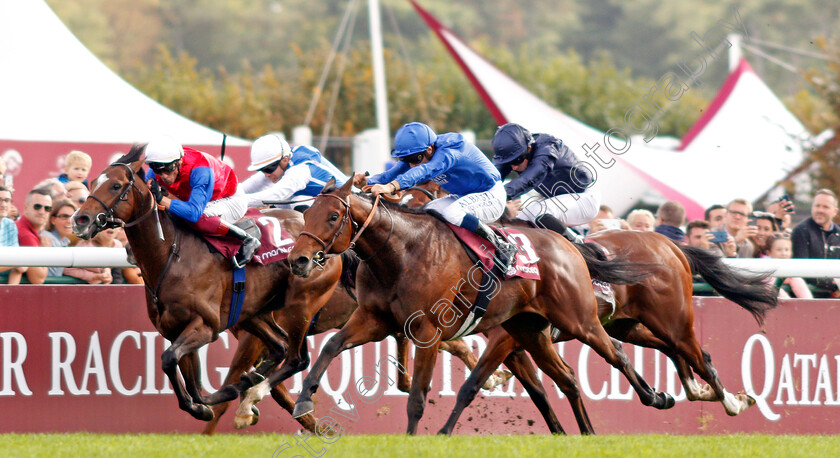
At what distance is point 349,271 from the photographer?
25.6 ft

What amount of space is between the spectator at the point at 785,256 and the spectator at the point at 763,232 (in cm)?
4

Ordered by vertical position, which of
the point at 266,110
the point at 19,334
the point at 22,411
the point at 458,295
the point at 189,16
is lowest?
the point at 22,411

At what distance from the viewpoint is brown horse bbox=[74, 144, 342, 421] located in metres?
6.59

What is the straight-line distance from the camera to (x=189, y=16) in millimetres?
59875

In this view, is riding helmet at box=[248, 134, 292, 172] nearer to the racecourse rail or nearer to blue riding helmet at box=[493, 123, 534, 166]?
the racecourse rail

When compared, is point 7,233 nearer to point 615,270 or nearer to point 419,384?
point 419,384

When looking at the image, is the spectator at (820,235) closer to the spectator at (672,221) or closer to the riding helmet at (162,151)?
the spectator at (672,221)

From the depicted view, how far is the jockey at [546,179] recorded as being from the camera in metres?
7.74

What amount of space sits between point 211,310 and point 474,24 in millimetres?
58024

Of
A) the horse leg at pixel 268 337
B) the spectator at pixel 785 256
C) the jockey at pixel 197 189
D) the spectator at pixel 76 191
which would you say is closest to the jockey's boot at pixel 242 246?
the jockey at pixel 197 189

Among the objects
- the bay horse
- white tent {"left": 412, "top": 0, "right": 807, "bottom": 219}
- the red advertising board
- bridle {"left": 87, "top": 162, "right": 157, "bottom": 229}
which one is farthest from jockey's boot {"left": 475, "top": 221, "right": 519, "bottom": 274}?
white tent {"left": 412, "top": 0, "right": 807, "bottom": 219}

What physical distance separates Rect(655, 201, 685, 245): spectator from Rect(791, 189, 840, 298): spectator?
1.05m

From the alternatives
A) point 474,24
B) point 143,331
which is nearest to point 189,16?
point 474,24

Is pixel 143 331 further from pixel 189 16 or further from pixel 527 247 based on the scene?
pixel 189 16
